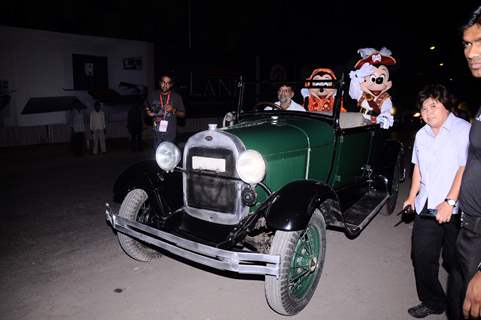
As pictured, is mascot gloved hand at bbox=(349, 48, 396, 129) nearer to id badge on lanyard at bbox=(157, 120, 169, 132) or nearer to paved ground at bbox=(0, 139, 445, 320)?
paved ground at bbox=(0, 139, 445, 320)

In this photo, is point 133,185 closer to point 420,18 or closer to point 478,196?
point 478,196

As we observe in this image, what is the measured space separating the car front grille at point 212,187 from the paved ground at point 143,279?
2.40 ft

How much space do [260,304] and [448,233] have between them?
154 cm

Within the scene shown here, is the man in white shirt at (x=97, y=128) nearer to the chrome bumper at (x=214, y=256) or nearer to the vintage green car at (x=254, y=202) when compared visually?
the vintage green car at (x=254, y=202)

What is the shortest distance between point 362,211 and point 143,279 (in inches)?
95.3

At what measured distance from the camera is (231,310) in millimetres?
2939

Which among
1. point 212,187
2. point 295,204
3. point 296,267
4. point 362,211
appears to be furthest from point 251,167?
point 362,211

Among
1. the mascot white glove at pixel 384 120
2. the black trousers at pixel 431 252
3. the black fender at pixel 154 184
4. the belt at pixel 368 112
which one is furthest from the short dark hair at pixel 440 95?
the belt at pixel 368 112

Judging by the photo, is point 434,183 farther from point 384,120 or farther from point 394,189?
point 394,189

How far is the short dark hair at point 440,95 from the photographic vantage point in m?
2.62

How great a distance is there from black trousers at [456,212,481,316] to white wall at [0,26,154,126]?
42.6 ft

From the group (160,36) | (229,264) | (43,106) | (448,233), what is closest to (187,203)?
(229,264)

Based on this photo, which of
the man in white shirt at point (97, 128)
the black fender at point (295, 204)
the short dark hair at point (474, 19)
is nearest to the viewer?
the short dark hair at point (474, 19)

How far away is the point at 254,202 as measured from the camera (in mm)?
3027
